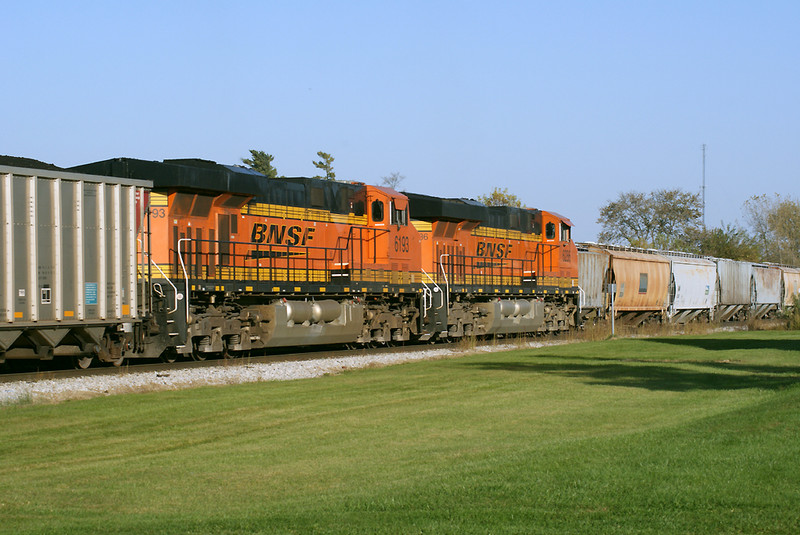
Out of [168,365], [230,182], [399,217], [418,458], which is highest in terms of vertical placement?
[230,182]

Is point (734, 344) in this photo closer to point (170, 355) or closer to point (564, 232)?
point (564, 232)

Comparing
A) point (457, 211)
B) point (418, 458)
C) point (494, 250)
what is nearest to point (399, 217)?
point (457, 211)

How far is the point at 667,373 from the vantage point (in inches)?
596

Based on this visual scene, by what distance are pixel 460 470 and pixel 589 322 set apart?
27.1 meters

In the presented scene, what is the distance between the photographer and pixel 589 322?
110 feet

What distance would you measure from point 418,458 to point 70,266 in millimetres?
9217

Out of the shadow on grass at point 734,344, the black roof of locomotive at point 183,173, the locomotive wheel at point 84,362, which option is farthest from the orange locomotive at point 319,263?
the shadow on grass at point 734,344

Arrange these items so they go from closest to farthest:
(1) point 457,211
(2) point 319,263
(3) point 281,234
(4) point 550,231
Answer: (3) point 281,234, (2) point 319,263, (1) point 457,211, (4) point 550,231

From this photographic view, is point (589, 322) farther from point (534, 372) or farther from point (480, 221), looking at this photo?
point (534, 372)

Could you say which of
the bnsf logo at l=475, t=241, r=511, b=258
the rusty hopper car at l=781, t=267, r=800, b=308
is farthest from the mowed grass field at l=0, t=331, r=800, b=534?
the rusty hopper car at l=781, t=267, r=800, b=308

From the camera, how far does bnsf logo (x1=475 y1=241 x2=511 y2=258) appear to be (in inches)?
1147

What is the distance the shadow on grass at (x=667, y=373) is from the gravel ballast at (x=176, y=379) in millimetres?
2995

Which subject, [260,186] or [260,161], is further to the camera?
[260,161]

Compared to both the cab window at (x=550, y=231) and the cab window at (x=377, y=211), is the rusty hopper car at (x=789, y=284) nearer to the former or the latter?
the cab window at (x=550, y=231)
